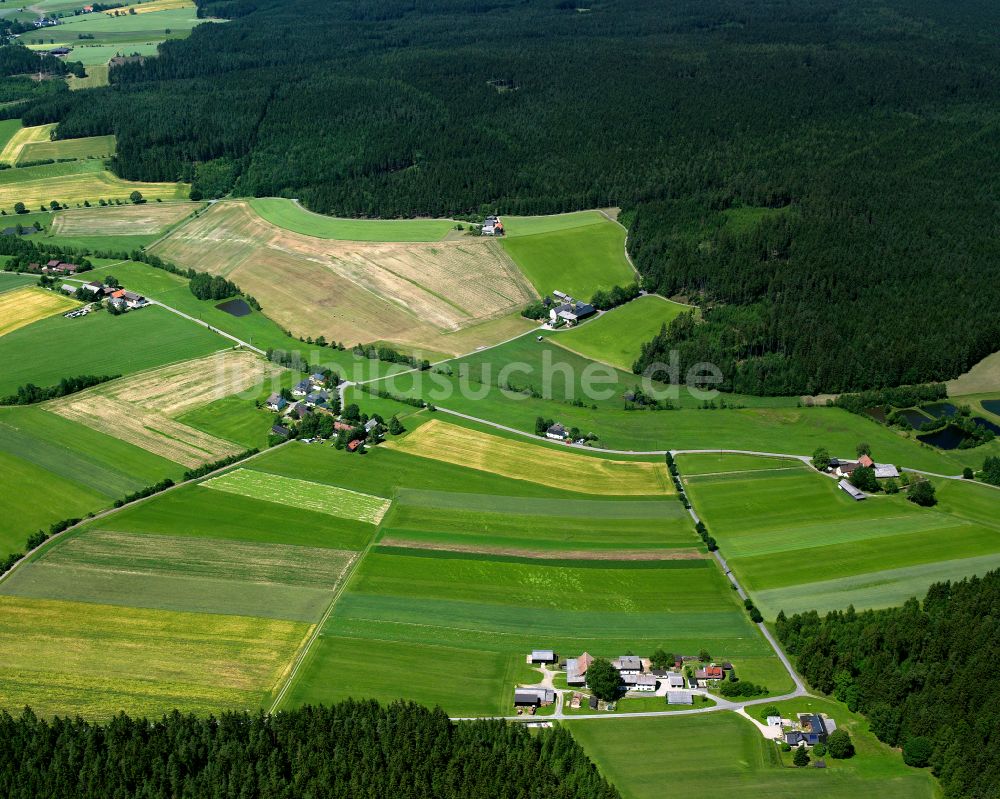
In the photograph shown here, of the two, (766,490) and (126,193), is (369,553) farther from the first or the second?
(126,193)

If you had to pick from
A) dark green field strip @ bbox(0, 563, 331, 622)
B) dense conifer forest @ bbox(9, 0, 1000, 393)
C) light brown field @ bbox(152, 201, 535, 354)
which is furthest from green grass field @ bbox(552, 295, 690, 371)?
dark green field strip @ bbox(0, 563, 331, 622)

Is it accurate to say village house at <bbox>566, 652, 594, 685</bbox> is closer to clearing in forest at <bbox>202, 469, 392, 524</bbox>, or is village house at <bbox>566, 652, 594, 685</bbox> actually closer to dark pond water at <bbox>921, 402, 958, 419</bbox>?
clearing in forest at <bbox>202, 469, 392, 524</bbox>

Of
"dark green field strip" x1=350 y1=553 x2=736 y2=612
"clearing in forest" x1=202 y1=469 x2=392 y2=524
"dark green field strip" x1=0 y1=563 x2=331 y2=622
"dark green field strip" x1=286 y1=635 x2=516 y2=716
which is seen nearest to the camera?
"dark green field strip" x1=286 y1=635 x2=516 y2=716

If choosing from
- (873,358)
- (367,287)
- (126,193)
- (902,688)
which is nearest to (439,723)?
(902,688)

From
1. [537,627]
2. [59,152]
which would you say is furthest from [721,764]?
[59,152]

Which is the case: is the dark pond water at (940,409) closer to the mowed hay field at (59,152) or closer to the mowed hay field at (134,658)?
the mowed hay field at (134,658)

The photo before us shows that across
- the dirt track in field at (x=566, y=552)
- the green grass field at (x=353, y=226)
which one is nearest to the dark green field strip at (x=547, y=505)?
the dirt track in field at (x=566, y=552)
